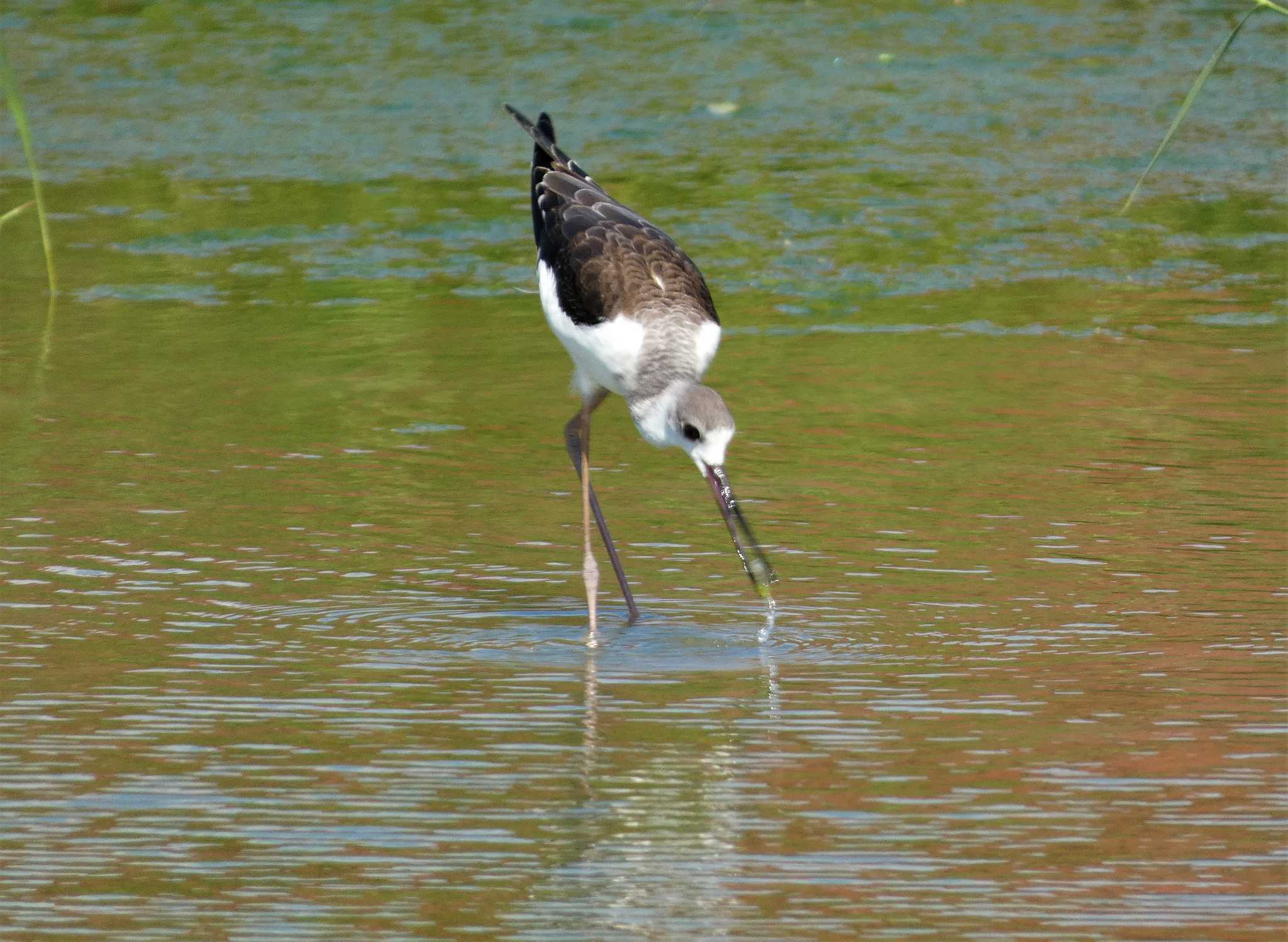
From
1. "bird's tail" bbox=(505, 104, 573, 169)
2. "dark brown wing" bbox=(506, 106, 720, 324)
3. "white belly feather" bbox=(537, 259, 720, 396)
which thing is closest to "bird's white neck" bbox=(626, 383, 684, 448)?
"white belly feather" bbox=(537, 259, 720, 396)

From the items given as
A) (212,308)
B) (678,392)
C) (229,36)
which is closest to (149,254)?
(212,308)

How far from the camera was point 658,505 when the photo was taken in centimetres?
791

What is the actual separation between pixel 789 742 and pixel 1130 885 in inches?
42.9

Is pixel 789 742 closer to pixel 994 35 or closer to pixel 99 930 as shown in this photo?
pixel 99 930

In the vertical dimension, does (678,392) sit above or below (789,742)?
above

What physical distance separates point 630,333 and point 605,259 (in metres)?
0.40

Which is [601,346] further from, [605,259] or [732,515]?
[732,515]

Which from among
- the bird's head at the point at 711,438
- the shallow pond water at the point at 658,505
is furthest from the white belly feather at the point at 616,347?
the shallow pond water at the point at 658,505

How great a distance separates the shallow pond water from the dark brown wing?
2.54 feet

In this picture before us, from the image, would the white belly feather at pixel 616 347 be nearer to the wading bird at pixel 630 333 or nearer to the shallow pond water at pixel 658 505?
the wading bird at pixel 630 333

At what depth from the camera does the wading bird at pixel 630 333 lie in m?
6.45

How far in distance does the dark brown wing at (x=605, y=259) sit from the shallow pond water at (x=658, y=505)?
77 cm

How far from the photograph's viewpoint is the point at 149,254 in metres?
11.5

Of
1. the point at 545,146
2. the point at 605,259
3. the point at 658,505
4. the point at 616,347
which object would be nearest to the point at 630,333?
the point at 616,347
